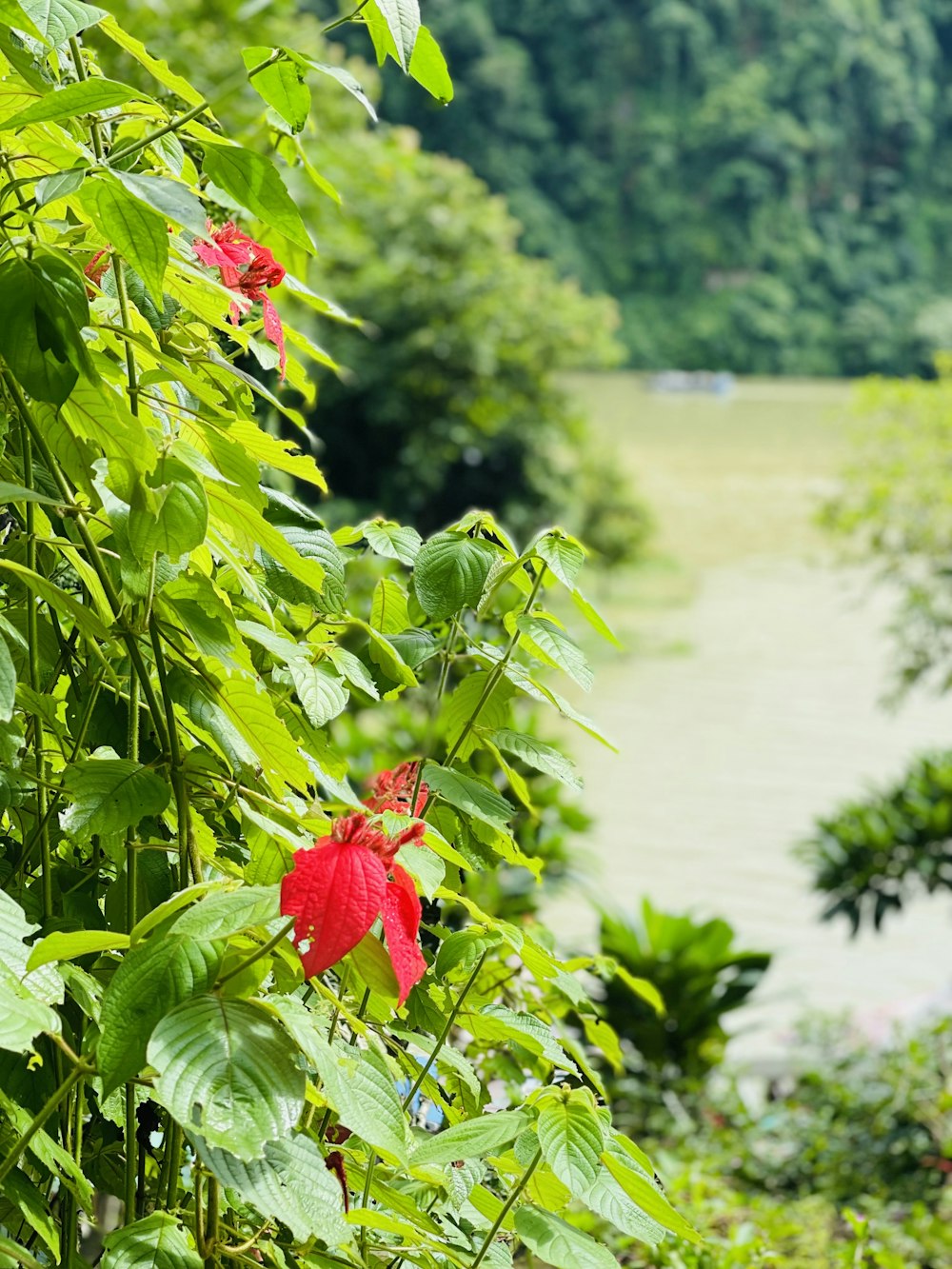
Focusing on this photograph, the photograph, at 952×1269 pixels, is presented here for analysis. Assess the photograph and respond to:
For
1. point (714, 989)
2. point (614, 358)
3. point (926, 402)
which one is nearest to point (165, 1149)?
point (714, 989)

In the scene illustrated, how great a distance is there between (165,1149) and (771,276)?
47.3 metres

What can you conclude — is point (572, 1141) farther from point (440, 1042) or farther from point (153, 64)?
point (153, 64)

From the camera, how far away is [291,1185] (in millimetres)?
521

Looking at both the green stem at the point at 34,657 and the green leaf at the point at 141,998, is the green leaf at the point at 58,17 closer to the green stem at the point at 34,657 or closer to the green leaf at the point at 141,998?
the green stem at the point at 34,657

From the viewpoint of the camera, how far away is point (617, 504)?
532 inches

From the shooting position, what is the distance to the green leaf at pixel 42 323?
1.68 feet

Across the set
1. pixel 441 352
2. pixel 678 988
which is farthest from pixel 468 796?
pixel 441 352

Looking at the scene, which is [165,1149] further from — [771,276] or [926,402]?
[771,276]

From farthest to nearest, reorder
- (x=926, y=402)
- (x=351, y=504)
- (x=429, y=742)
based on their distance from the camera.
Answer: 1. (x=351, y=504)
2. (x=926, y=402)
3. (x=429, y=742)

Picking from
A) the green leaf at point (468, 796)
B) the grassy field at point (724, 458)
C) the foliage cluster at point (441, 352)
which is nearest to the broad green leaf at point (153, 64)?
the green leaf at point (468, 796)

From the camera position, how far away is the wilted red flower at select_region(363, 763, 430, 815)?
62 cm

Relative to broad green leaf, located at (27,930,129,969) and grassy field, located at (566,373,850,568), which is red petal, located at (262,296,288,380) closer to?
broad green leaf, located at (27,930,129,969)

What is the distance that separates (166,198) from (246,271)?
0.81ft

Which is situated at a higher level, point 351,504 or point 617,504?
point 617,504
